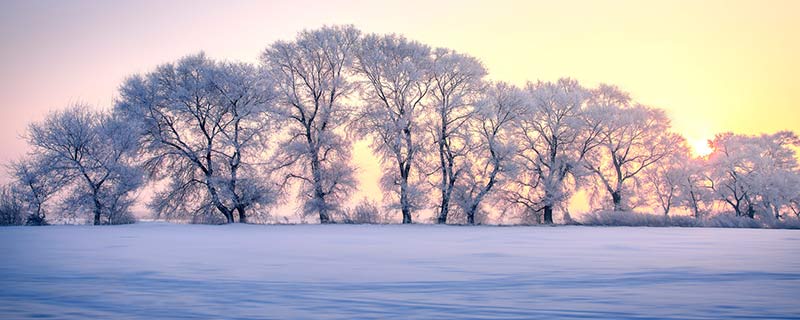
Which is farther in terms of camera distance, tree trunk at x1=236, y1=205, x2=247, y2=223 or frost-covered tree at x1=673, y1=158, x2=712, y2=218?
frost-covered tree at x1=673, y1=158, x2=712, y2=218

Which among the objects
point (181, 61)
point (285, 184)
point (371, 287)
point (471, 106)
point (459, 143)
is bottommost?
point (371, 287)

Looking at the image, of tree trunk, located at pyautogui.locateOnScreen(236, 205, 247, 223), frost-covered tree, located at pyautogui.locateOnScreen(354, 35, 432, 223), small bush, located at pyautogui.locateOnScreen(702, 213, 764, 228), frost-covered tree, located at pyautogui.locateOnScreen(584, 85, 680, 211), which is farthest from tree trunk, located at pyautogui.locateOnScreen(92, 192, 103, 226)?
small bush, located at pyautogui.locateOnScreen(702, 213, 764, 228)

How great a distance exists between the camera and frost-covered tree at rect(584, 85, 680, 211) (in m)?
31.0

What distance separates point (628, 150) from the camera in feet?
104

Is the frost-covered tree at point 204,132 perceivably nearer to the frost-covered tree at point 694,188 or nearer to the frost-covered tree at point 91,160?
the frost-covered tree at point 91,160

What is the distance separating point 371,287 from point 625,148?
2963cm

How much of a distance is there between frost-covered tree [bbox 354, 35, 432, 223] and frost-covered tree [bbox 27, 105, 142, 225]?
1071cm

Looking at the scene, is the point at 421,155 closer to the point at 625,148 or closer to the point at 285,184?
the point at 285,184

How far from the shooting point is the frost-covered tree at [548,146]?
28953 millimetres

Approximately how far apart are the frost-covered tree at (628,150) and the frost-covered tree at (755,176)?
4.31 metres

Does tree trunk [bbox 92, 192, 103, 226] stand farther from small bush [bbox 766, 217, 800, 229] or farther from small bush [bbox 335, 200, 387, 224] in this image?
small bush [bbox 766, 217, 800, 229]

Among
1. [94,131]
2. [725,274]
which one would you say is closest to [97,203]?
[94,131]

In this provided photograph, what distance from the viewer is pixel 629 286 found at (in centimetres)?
517

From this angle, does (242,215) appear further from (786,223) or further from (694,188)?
(694,188)
